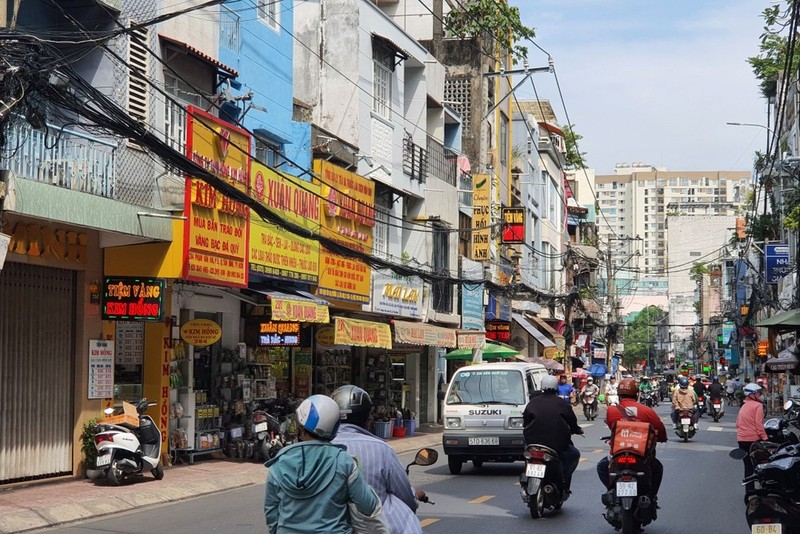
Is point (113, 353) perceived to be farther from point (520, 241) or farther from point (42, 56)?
point (520, 241)

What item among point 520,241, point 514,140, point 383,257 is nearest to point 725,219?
point 514,140

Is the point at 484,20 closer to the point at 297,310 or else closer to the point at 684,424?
the point at 684,424

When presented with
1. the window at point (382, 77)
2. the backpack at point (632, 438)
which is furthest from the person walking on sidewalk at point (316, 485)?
the window at point (382, 77)

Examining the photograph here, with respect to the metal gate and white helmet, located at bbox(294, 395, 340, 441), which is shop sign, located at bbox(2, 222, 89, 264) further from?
white helmet, located at bbox(294, 395, 340, 441)

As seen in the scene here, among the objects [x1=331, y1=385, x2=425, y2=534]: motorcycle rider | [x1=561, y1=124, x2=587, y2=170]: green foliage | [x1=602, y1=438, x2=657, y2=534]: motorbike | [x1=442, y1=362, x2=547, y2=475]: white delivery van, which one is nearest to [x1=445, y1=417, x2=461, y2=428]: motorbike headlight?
[x1=442, y1=362, x2=547, y2=475]: white delivery van

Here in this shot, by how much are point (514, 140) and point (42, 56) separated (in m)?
43.3

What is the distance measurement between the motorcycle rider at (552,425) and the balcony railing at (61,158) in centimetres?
710

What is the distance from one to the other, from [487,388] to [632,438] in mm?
8942

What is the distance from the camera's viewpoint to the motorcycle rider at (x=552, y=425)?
13.9m

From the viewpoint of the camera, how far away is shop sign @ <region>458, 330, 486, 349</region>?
34.7 meters

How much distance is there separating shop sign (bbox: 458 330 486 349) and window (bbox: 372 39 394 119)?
7.52m

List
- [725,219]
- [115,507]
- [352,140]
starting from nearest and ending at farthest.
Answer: [115,507], [352,140], [725,219]

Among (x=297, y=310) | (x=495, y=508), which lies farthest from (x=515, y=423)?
(x=495, y=508)

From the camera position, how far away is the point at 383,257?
30.3 m
